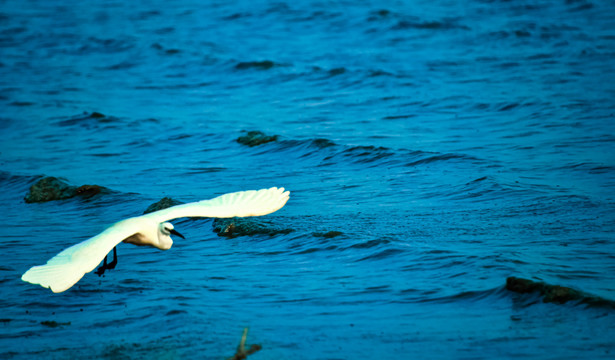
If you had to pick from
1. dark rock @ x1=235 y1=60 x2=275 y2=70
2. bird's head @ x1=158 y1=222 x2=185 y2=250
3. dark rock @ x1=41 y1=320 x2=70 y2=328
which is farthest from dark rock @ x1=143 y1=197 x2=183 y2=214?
dark rock @ x1=235 y1=60 x2=275 y2=70

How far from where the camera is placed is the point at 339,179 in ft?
33.1

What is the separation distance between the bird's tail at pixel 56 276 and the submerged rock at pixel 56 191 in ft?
16.7

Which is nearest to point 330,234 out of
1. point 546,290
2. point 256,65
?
point 546,290

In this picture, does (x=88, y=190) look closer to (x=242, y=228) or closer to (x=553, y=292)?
(x=242, y=228)

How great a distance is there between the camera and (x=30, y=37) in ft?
82.1

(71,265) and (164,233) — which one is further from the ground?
(71,265)

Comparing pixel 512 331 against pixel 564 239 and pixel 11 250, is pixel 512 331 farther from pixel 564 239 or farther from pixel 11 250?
pixel 11 250

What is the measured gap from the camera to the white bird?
4.97 metres

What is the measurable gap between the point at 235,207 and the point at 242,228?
218cm

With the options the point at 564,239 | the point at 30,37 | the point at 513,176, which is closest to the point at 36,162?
the point at 513,176

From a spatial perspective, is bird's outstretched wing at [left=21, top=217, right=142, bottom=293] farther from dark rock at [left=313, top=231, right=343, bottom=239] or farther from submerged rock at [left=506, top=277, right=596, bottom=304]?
submerged rock at [left=506, top=277, right=596, bottom=304]

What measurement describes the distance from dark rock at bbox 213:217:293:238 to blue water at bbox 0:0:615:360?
168 millimetres

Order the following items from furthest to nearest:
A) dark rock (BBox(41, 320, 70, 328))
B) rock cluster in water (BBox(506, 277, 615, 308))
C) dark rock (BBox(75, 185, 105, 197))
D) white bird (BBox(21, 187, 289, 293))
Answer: dark rock (BBox(75, 185, 105, 197)) → dark rock (BBox(41, 320, 70, 328)) → rock cluster in water (BBox(506, 277, 615, 308)) → white bird (BBox(21, 187, 289, 293))

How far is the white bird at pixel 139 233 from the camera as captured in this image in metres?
4.97
